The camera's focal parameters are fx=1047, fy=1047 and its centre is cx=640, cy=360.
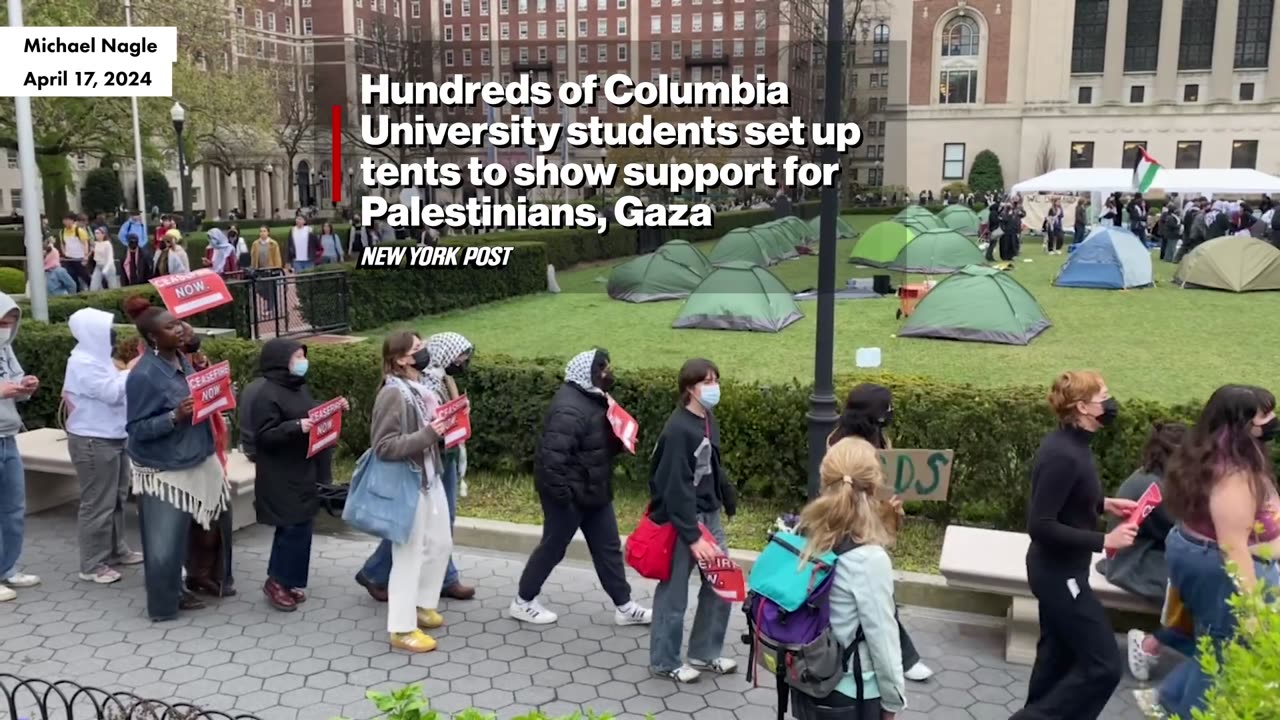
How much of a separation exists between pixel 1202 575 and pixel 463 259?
17.4 m

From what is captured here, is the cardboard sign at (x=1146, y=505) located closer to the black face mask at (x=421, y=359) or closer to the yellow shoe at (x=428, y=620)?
the black face mask at (x=421, y=359)

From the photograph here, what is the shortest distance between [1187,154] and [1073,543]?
66.5m

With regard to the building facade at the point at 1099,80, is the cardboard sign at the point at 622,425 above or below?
below

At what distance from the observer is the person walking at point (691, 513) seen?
486 centimetres

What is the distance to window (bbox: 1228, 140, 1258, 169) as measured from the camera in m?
60.7

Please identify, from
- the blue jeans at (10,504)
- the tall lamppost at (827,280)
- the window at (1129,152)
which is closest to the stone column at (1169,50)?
the window at (1129,152)

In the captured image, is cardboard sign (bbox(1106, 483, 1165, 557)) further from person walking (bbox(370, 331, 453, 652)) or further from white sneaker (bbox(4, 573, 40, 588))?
white sneaker (bbox(4, 573, 40, 588))

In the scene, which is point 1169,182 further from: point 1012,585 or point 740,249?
point 1012,585

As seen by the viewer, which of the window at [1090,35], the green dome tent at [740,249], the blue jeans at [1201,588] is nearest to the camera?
the blue jeans at [1201,588]

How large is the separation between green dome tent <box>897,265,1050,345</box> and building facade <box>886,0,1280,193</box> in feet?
155

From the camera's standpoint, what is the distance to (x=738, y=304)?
A: 17.5 m

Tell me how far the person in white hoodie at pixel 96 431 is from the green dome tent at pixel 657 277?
1537cm

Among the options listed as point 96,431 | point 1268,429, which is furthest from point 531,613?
point 1268,429

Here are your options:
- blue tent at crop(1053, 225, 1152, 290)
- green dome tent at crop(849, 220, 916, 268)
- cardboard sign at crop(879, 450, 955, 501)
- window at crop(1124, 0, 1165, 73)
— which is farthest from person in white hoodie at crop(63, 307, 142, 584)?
window at crop(1124, 0, 1165, 73)
